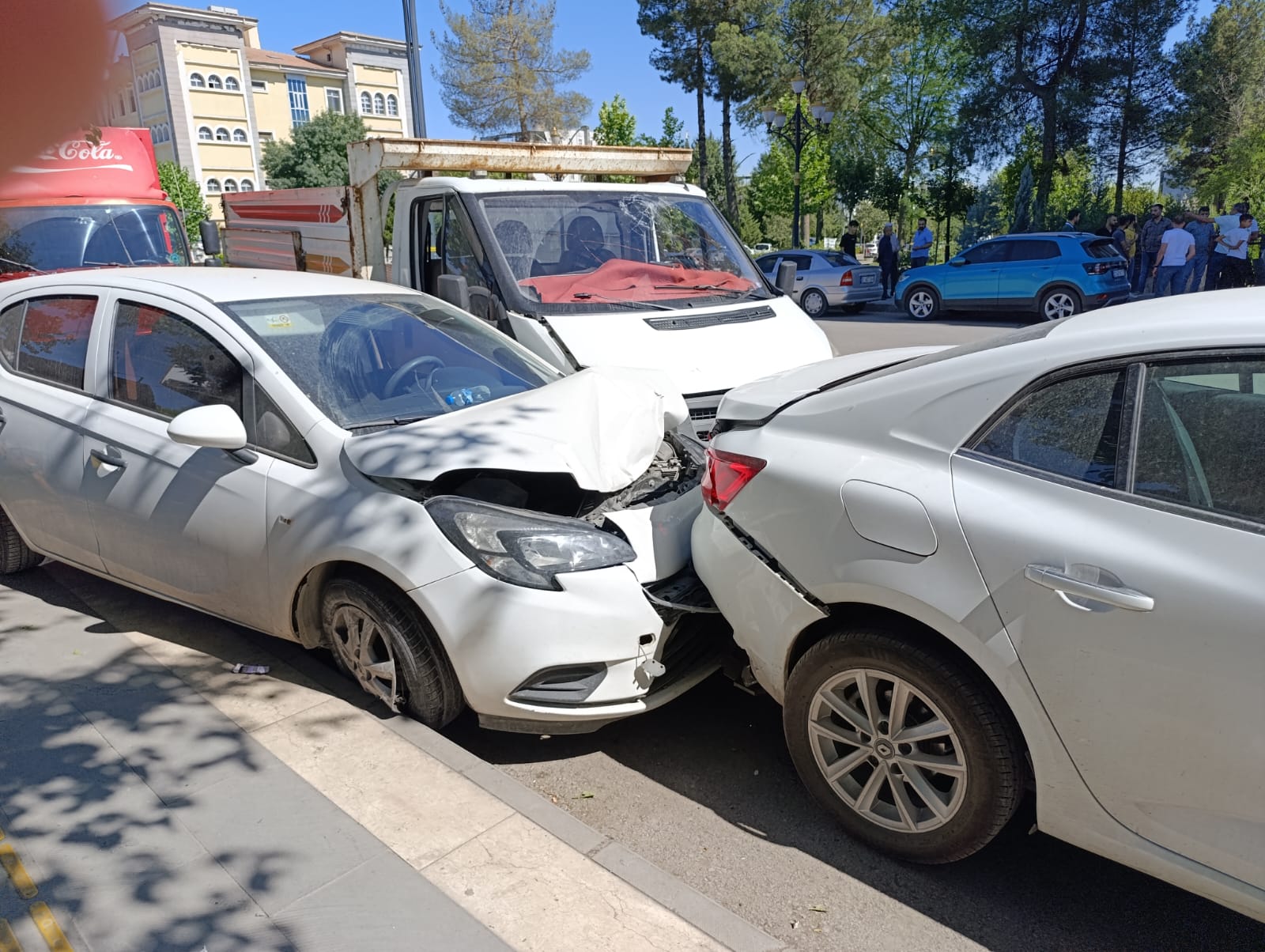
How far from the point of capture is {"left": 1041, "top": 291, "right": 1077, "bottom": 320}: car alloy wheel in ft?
50.8

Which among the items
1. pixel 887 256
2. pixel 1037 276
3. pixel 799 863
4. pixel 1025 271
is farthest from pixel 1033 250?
pixel 799 863

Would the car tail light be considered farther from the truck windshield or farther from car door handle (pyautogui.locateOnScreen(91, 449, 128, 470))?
the truck windshield

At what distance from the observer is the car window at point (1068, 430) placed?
241 cm

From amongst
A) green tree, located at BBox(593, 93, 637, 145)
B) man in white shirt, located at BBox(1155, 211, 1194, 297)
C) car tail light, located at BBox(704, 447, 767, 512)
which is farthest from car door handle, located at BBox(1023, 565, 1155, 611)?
green tree, located at BBox(593, 93, 637, 145)

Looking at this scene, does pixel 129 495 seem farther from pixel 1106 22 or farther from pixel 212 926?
pixel 1106 22

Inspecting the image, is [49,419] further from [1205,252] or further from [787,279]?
[1205,252]

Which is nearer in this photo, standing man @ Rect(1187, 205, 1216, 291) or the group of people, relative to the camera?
the group of people

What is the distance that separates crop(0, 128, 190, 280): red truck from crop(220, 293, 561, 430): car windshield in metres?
7.16

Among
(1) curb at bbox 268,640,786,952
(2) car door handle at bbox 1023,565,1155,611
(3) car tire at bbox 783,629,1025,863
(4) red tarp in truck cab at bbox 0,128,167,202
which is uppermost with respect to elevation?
(4) red tarp in truck cab at bbox 0,128,167,202

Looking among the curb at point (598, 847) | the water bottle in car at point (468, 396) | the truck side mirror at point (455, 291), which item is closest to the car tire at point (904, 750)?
the curb at point (598, 847)

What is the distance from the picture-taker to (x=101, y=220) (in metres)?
10.8

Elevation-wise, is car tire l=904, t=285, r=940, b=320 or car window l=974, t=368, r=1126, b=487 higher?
car window l=974, t=368, r=1126, b=487

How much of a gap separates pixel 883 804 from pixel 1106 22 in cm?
2910

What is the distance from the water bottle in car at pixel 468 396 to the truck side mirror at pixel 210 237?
993 cm
